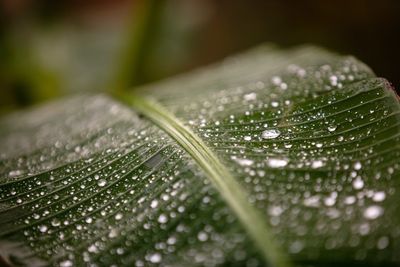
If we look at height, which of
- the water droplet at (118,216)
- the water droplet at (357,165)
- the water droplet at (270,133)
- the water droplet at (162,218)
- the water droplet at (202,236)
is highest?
the water droplet at (270,133)

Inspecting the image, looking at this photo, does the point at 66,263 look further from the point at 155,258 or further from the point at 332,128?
the point at 332,128

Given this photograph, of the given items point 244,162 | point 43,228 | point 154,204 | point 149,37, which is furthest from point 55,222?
point 149,37

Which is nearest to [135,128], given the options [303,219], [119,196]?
[119,196]

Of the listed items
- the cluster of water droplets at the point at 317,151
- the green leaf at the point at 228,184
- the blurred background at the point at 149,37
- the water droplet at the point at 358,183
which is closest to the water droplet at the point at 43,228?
the green leaf at the point at 228,184

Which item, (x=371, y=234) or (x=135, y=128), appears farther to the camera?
(x=135, y=128)

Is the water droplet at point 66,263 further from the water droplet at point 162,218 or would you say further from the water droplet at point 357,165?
the water droplet at point 357,165

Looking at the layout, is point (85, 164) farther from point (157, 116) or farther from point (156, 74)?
point (156, 74)

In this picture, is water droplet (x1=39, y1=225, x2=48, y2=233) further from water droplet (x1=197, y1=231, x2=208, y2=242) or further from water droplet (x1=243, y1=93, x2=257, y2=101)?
water droplet (x1=243, y1=93, x2=257, y2=101)
